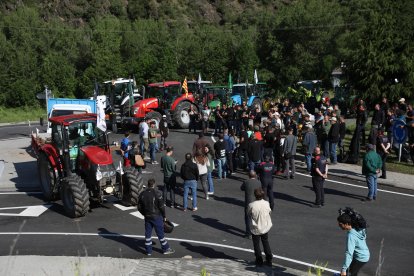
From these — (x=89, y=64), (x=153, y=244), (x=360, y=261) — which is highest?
(x=89, y=64)

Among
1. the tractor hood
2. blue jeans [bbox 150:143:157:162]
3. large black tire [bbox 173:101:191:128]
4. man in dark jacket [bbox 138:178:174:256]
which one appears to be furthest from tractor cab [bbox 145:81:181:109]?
man in dark jacket [bbox 138:178:174:256]

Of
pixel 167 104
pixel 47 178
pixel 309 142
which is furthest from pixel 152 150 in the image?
pixel 167 104

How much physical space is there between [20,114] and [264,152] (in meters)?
34.1

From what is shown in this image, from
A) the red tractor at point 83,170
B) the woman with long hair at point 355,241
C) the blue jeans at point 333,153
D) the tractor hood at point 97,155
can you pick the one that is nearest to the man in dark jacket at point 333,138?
the blue jeans at point 333,153

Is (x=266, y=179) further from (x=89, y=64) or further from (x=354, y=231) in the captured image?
(x=89, y=64)

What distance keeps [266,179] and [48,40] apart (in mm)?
47517

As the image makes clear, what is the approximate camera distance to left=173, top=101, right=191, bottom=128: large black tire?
97.5ft

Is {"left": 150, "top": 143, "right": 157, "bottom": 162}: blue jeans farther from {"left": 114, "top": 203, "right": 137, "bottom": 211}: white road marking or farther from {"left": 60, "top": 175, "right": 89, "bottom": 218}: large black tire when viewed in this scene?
{"left": 60, "top": 175, "right": 89, "bottom": 218}: large black tire

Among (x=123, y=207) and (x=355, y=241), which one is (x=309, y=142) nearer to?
(x=123, y=207)

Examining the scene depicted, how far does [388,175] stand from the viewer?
1842 centimetres

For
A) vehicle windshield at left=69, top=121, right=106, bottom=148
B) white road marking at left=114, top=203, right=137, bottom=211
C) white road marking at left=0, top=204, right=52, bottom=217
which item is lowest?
white road marking at left=0, top=204, right=52, bottom=217

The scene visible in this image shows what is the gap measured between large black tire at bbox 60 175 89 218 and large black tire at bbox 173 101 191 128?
49.4 ft

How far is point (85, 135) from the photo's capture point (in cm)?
1606

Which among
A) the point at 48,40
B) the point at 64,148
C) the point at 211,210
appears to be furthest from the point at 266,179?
the point at 48,40
